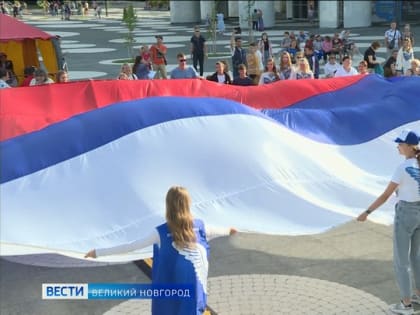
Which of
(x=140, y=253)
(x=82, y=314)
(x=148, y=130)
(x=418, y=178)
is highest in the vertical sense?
(x=148, y=130)

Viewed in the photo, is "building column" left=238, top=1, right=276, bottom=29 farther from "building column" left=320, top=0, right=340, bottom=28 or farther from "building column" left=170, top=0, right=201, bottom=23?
"building column" left=170, top=0, right=201, bottom=23

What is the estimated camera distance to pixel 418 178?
5.71 meters

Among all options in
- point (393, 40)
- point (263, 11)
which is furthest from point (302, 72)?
point (263, 11)

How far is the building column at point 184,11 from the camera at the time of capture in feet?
159

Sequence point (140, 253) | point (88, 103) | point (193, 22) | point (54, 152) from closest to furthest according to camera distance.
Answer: point (140, 253)
point (54, 152)
point (88, 103)
point (193, 22)

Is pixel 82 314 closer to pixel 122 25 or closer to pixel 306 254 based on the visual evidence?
pixel 306 254

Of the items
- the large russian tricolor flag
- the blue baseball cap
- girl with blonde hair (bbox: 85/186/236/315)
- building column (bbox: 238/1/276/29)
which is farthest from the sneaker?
building column (bbox: 238/1/276/29)

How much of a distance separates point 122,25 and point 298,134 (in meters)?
44.4

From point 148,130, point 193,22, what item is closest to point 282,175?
point 148,130

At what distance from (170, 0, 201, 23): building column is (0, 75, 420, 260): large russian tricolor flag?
41.9 meters

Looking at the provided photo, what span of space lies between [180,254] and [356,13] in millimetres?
35507

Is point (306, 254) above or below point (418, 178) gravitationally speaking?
below

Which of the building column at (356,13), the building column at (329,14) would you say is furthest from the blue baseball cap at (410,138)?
the building column at (329,14)

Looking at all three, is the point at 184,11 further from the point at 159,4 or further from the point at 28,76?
the point at 28,76
